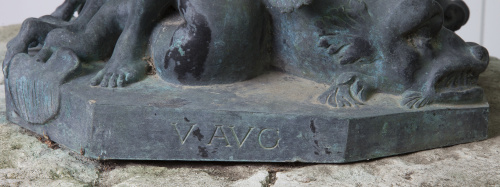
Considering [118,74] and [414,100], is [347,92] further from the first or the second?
[118,74]

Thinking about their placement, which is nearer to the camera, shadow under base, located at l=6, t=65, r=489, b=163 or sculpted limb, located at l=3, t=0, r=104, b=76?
shadow under base, located at l=6, t=65, r=489, b=163

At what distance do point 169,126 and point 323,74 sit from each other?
0.66 m

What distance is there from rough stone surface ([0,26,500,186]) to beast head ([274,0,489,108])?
0.75 feet

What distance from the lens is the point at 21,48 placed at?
9.76ft

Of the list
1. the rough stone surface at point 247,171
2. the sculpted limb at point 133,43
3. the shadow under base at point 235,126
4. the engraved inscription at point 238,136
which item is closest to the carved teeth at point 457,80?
the shadow under base at point 235,126

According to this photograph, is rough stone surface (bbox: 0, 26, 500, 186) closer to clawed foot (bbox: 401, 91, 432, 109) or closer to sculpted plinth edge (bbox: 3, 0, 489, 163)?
sculpted plinth edge (bbox: 3, 0, 489, 163)

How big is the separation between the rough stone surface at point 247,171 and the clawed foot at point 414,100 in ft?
0.62

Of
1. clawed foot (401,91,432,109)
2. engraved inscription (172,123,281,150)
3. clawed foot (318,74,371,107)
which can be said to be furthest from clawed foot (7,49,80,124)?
clawed foot (401,91,432,109)

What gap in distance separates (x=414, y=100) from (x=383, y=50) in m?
0.22

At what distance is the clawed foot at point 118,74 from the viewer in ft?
8.75

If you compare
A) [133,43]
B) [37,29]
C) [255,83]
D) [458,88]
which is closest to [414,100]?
[458,88]

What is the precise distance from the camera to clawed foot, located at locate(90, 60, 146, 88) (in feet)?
8.75

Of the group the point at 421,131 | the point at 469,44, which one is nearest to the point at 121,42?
the point at 421,131

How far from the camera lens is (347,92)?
104 inches
